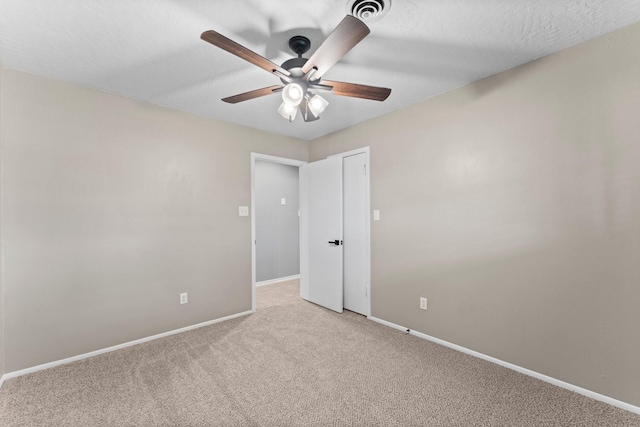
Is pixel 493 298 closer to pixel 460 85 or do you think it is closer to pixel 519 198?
pixel 519 198

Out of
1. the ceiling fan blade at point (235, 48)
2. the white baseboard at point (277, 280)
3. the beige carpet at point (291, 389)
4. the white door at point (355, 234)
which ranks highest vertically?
the ceiling fan blade at point (235, 48)

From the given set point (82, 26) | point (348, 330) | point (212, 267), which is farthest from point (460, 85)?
point (212, 267)

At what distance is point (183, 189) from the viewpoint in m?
3.03

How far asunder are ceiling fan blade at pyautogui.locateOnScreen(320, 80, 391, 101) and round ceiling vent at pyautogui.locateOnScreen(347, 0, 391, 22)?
0.36 metres

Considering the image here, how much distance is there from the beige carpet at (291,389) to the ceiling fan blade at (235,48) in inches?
82.5

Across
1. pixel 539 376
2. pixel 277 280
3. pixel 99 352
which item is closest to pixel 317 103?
pixel 539 376

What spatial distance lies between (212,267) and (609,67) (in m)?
3.80

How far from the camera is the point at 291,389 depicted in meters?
1.99

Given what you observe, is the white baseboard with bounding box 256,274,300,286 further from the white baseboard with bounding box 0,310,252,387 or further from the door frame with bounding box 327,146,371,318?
the door frame with bounding box 327,146,371,318

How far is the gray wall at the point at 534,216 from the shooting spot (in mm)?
1787

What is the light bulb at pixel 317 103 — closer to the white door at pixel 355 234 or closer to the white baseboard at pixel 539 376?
the white door at pixel 355 234

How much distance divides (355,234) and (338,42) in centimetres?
246

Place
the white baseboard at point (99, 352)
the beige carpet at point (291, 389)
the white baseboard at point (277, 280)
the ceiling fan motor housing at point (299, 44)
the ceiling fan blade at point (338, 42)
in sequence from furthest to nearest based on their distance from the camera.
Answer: the white baseboard at point (277, 280) → the white baseboard at point (99, 352) → the ceiling fan motor housing at point (299, 44) → the beige carpet at point (291, 389) → the ceiling fan blade at point (338, 42)

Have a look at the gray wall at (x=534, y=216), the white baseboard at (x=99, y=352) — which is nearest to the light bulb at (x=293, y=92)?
the gray wall at (x=534, y=216)
